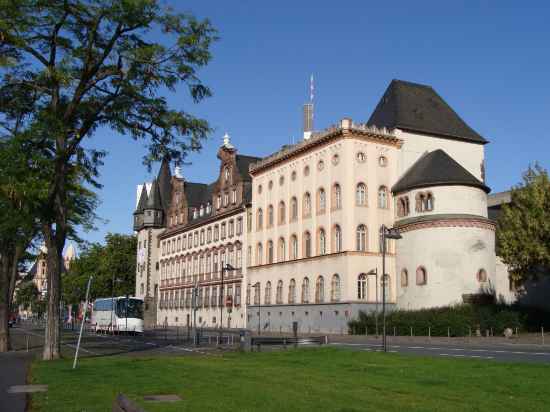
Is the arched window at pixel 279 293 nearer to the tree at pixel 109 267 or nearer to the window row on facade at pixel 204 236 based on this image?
the window row on facade at pixel 204 236

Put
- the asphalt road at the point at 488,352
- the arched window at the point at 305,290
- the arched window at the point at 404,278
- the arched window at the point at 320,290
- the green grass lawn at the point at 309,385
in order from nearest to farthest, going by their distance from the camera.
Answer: the green grass lawn at the point at 309,385, the asphalt road at the point at 488,352, the arched window at the point at 404,278, the arched window at the point at 320,290, the arched window at the point at 305,290

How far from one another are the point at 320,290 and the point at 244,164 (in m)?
26.3

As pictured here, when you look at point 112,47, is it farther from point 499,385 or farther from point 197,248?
point 197,248

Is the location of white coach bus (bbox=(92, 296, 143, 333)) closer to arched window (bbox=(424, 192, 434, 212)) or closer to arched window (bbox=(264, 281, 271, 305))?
arched window (bbox=(264, 281, 271, 305))

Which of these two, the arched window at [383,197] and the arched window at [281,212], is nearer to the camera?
the arched window at [383,197]

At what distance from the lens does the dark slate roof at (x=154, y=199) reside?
10650 cm

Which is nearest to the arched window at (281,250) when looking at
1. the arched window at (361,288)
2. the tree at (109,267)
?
the arched window at (361,288)

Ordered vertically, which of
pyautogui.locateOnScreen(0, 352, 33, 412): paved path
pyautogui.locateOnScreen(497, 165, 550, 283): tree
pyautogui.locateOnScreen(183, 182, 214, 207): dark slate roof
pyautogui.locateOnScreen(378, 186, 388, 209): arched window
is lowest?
pyautogui.locateOnScreen(0, 352, 33, 412): paved path

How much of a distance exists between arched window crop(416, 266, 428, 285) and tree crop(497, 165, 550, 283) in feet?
23.4

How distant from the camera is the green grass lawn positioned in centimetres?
1232

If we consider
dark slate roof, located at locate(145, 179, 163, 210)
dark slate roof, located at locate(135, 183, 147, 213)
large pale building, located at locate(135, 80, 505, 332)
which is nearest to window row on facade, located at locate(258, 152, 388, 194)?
large pale building, located at locate(135, 80, 505, 332)

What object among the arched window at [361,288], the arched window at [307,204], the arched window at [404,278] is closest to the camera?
the arched window at [404,278]

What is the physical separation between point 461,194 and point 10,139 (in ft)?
125

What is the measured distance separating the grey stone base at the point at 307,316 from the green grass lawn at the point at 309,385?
32.4 metres
